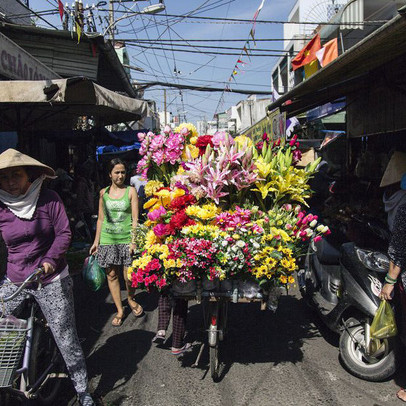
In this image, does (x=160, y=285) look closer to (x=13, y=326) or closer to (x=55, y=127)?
(x=13, y=326)

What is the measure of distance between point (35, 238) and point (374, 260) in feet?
9.01

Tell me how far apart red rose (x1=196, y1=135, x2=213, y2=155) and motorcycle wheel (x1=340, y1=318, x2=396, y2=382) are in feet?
6.63

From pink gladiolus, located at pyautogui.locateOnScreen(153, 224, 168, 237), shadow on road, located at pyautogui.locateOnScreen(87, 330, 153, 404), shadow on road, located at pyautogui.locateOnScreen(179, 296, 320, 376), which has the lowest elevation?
shadow on road, located at pyautogui.locateOnScreen(179, 296, 320, 376)

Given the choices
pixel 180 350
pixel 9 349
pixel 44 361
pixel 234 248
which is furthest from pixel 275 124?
pixel 9 349

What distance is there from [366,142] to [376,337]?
594 cm

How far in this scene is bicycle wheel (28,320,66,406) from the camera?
2.89m

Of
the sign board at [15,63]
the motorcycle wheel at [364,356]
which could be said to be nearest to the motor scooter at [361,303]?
the motorcycle wheel at [364,356]

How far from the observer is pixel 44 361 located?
10.3 ft

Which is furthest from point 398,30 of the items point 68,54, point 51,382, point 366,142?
point 68,54

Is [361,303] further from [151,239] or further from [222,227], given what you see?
[151,239]

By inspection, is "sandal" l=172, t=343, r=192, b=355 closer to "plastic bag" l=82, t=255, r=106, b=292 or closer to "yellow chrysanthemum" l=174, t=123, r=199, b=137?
"plastic bag" l=82, t=255, r=106, b=292

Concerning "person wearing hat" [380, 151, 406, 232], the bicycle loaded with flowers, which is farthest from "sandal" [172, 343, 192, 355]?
"person wearing hat" [380, 151, 406, 232]

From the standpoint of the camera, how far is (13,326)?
260 centimetres

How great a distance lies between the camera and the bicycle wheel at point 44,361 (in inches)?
114
